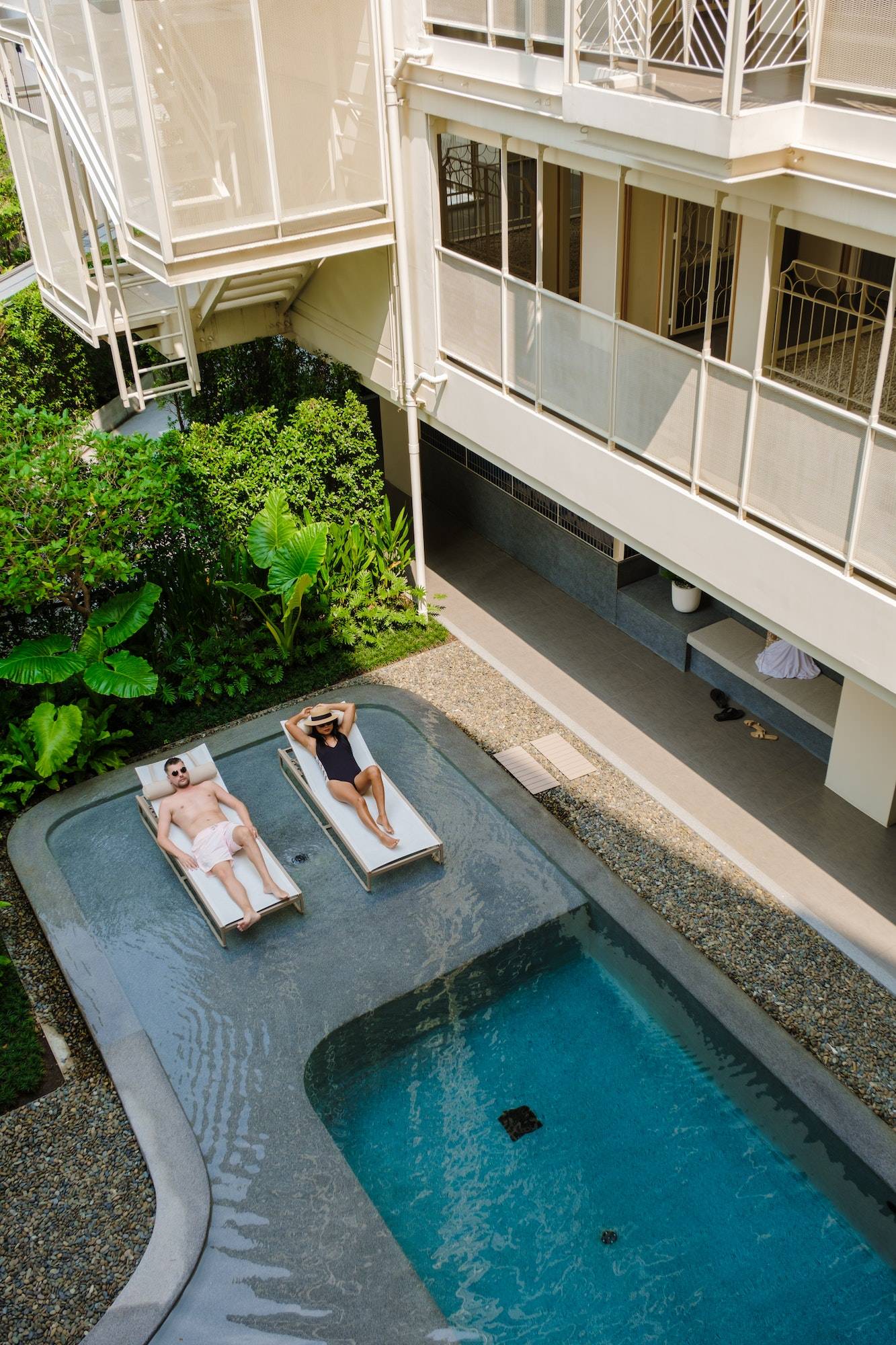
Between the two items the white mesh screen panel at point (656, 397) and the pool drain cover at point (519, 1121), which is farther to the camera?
the white mesh screen panel at point (656, 397)

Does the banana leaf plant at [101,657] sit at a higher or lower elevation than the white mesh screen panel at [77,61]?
lower

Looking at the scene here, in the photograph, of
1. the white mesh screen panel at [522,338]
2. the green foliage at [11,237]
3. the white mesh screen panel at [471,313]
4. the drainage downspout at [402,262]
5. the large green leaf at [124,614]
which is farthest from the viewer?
the green foliage at [11,237]

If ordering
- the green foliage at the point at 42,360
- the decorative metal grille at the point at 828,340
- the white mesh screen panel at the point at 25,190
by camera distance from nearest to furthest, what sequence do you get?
the decorative metal grille at the point at 828,340
the white mesh screen panel at the point at 25,190
the green foliage at the point at 42,360

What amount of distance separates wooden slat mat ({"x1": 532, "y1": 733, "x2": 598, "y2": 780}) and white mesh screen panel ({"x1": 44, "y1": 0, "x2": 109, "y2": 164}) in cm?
703

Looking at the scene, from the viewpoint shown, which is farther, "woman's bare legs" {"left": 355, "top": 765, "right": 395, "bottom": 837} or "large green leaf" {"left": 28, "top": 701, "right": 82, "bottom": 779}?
"large green leaf" {"left": 28, "top": 701, "right": 82, "bottom": 779}

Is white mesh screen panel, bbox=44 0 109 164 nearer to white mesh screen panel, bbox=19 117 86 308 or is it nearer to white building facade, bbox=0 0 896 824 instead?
white building facade, bbox=0 0 896 824

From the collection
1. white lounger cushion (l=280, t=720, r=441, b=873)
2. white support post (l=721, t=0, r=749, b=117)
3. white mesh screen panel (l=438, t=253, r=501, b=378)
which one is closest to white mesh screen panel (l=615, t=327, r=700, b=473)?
white mesh screen panel (l=438, t=253, r=501, b=378)

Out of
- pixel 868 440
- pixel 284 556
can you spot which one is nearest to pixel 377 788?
pixel 284 556

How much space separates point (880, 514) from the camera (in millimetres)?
7242

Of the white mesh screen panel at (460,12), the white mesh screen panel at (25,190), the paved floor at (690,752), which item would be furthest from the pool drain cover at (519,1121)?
the white mesh screen panel at (25,190)

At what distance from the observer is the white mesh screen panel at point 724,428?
8.09 m

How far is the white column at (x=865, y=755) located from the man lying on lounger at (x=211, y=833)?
17.0ft

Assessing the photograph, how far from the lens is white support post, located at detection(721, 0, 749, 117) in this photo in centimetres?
626

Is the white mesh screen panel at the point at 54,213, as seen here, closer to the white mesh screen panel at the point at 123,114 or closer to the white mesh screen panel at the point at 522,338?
the white mesh screen panel at the point at 123,114
